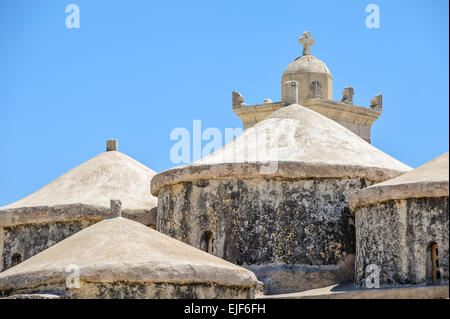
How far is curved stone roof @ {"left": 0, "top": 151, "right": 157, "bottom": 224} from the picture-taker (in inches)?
1099

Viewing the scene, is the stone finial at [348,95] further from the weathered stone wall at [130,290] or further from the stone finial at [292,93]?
the weathered stone wall at [130,290]

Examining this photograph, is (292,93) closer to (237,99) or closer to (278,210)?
(278,210)

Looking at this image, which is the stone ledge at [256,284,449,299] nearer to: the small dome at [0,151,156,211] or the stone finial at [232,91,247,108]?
the small dome at [0,151,156,211]

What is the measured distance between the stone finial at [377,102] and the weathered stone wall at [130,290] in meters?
18.2

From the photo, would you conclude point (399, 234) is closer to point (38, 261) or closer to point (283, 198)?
point (283, 198)

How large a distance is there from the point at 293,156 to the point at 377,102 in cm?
1375

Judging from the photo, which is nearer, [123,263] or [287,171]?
[123,263]

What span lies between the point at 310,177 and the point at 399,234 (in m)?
3.24

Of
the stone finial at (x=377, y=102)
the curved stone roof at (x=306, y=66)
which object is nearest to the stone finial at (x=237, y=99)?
the curved stone roof at (x=306, y=66)

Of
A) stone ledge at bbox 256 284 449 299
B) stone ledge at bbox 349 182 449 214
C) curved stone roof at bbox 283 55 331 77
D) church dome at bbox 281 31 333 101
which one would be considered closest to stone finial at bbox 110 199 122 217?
stone ledge at bbox 256 284 449 299

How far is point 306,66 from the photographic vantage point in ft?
119

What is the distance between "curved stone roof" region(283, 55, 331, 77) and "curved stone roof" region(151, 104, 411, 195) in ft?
28.5

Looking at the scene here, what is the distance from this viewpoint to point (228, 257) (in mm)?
24141

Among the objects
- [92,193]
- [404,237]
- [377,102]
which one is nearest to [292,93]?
[92,193]
